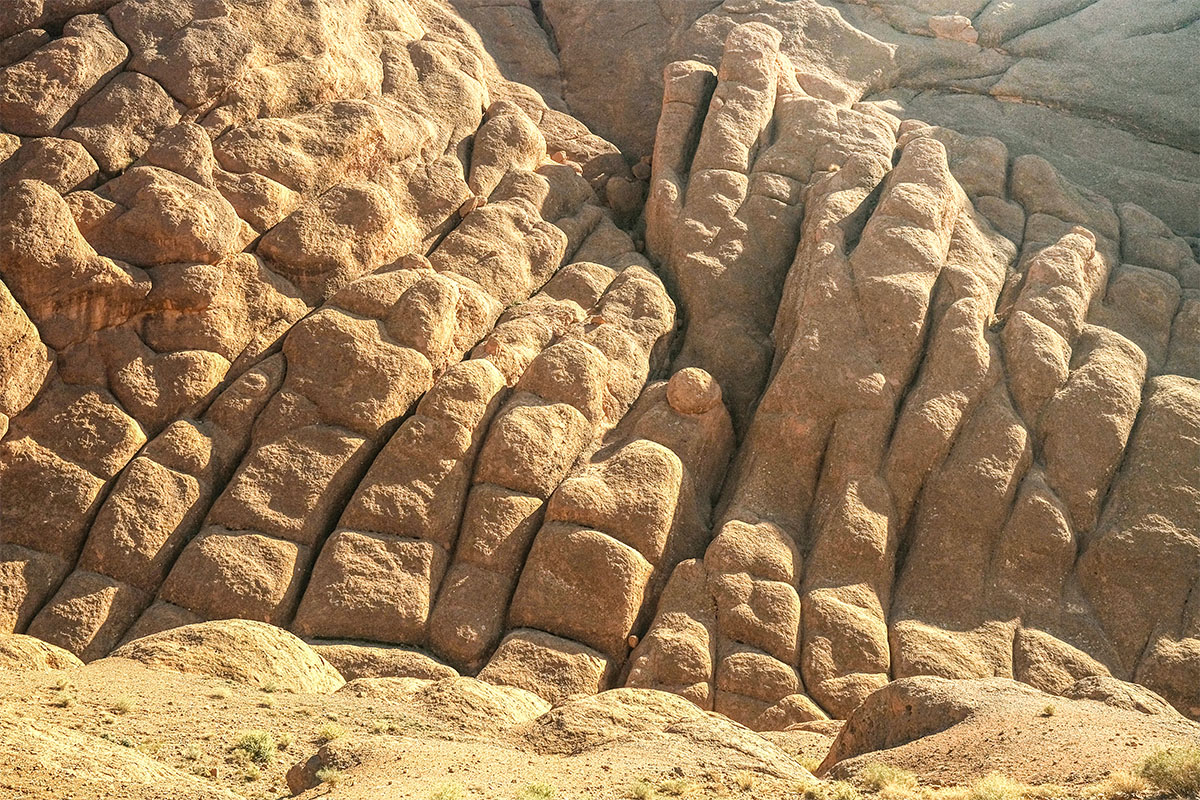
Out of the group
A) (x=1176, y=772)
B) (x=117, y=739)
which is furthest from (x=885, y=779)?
(x=117, y=739)

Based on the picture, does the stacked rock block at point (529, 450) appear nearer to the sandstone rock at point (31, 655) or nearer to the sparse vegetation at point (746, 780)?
the sandstone rock at point (31, 655)

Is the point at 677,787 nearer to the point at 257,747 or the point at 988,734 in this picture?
the point at 988,734

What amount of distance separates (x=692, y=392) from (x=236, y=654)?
1285 centimetres

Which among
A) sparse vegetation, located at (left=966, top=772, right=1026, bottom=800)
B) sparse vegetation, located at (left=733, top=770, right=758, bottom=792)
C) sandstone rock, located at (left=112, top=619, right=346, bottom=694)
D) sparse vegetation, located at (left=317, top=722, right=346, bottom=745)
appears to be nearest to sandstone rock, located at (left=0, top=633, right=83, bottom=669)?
sandstone rock, located at (left=112, top=619, right=346, bottom=694)

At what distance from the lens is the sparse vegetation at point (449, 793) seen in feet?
42.9

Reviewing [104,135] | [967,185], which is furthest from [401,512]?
[967,185]

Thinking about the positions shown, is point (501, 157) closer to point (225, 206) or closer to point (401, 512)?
point (225, 206)

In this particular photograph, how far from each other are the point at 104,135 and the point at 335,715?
1755 cm

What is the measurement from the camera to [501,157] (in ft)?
111

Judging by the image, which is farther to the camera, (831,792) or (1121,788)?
(831,792)

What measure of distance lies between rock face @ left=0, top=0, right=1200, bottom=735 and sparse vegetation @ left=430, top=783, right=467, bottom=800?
7541 millimetres

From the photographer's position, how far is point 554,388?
90.1ft

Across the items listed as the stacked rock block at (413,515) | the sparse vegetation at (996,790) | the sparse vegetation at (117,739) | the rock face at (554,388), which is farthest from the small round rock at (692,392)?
the sparse vegetation at (117,739)

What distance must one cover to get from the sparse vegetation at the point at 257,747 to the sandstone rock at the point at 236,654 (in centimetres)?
318
